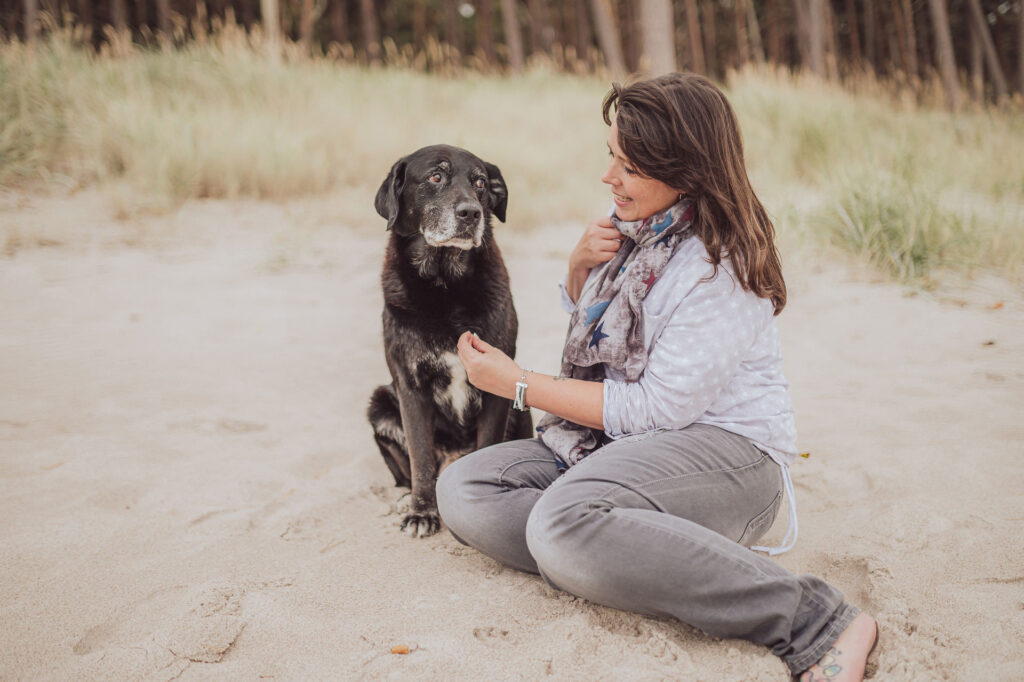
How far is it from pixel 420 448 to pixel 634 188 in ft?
3.99

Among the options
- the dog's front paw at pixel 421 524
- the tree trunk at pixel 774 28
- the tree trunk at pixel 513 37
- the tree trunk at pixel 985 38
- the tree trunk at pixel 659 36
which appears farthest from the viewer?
the tree trunk at pixel 774 28

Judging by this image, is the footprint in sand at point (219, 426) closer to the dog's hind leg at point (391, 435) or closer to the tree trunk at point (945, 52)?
the dog's hind leg at point (391, 435)

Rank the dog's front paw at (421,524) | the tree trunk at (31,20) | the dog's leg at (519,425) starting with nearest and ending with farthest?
the dog's front paw at (421,524)
the dog's leg at (519,425)
the tree trunk at (31,20)

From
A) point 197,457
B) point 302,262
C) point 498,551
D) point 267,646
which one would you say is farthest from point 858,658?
point 302,262

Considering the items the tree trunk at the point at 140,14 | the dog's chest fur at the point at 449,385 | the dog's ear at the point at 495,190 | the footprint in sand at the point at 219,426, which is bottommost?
the footprint in sand at the point at 219,426

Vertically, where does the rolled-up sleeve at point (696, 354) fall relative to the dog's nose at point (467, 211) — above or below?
below

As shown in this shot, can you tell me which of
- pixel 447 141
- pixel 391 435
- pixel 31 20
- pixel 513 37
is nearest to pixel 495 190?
pixel 391 435

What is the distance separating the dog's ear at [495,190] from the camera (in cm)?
296

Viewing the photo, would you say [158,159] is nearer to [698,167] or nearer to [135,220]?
[135,220]

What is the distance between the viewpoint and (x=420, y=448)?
262cm

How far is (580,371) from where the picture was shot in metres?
2.21

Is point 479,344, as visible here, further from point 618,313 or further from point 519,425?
point 519,425

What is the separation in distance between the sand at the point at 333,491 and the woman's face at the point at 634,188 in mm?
1123

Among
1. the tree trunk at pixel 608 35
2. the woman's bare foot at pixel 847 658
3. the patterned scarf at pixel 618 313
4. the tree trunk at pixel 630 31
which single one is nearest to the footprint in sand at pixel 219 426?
the patterned scarf at pixel 618 313
